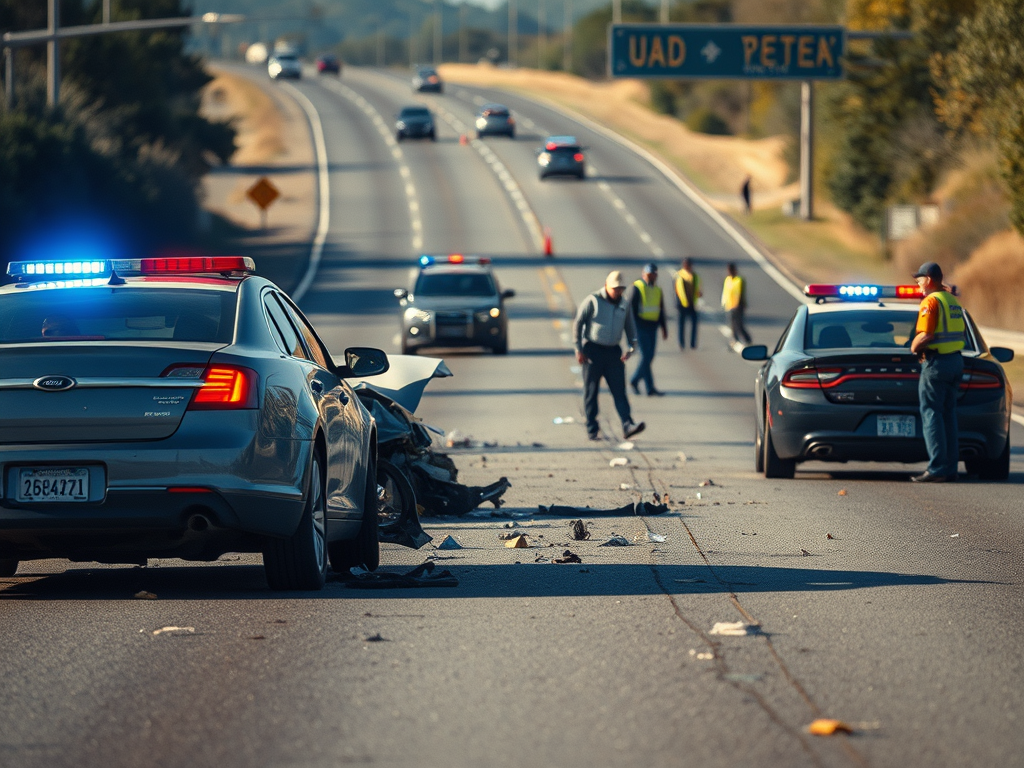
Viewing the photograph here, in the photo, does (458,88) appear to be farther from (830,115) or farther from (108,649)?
(108,649)

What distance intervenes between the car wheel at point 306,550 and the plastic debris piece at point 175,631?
854mm

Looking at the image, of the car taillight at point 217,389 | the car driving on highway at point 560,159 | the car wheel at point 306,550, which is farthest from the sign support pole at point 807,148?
the car taillight at point 217,389

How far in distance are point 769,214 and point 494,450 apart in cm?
5720

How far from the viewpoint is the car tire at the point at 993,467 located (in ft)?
49.0

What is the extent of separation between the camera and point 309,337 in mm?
9828

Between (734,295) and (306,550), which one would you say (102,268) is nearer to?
(306,550)

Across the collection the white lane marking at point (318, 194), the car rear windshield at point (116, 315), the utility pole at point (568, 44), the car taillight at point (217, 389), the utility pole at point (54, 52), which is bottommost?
the white lane marking at point (318, 194)

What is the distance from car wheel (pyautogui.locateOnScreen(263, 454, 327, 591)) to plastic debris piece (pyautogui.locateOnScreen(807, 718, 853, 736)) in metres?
3.28

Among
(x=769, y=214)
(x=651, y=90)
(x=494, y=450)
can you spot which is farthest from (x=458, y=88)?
(x=494, y=450)

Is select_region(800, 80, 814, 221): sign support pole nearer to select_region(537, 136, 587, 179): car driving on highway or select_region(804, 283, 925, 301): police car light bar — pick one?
select_region(537, 136, 587, 179): car driving on highway

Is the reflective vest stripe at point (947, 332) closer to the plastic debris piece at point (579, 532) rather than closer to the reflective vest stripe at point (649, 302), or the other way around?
the plastic debris piece at point (579, 532)

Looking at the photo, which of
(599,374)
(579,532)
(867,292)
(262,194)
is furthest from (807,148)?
(579,532)

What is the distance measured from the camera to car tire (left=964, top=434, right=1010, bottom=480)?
588 inches

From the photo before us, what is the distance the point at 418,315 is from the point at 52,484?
2484cm
